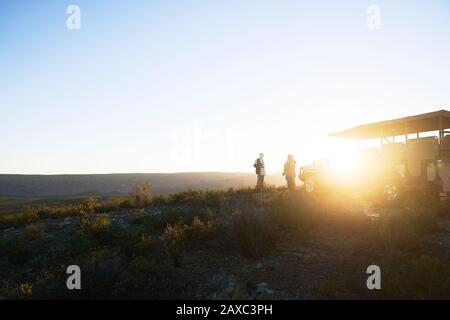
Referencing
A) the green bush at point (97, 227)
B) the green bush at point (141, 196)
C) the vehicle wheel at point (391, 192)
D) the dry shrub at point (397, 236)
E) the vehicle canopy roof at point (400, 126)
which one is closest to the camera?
the dry shrub at point (397, 236)

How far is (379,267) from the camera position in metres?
6.08

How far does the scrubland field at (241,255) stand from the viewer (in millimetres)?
5477

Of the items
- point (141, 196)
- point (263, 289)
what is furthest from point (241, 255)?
point (141, 196)

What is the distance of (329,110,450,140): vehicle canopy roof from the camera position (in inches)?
509

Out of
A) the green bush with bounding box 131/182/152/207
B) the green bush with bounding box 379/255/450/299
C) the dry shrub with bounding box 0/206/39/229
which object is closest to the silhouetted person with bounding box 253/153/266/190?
the green bush with bounding box 131/182/152/207

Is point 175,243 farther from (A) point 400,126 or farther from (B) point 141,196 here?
(A) point 400,126

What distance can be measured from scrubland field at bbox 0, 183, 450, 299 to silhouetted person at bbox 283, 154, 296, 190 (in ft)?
21.1

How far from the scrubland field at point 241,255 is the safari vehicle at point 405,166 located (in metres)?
1.05

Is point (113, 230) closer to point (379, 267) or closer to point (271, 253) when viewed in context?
point (271, 253)

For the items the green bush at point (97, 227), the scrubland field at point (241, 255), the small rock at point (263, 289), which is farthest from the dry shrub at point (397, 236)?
the green bush at point (97, 227)

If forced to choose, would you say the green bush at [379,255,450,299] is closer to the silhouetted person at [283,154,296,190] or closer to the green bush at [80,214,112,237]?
the green bush at [80,214,112,237]

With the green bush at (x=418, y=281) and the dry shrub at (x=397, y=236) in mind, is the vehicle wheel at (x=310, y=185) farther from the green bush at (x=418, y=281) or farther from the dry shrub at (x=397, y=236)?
the green bush at (x=418, y=281)
